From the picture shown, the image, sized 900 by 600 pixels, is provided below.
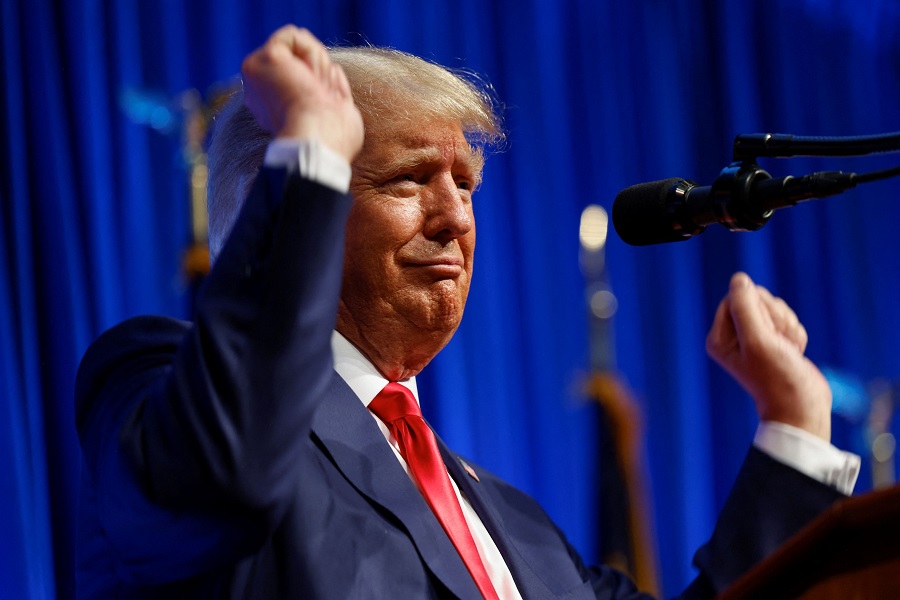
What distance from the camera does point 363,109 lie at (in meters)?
1.45

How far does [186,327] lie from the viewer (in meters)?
1.18

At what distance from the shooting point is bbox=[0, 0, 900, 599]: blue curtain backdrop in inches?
95.6

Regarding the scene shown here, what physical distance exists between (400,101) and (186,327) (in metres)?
0.48

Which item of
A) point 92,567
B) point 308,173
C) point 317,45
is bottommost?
point 92,567

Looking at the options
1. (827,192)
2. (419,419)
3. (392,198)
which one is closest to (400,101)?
(392,198)

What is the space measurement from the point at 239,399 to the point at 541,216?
9.56 ft

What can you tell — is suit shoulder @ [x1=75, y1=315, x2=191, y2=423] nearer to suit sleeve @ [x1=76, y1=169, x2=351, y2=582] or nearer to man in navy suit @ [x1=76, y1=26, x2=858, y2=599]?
man in navy suit @ [x1=76, y1=26, x2=858, y2=599]

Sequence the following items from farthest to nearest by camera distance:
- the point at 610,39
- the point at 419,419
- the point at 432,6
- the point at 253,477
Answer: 1. the point at 610,39
2. the point at 432,6
3. the point at 419,419
4. the point at 253,477

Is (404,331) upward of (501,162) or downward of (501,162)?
downward

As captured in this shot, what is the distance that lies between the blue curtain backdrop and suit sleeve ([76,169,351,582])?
1.47 metres

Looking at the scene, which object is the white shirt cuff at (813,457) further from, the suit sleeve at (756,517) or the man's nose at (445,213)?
the man's nose at (445,213)

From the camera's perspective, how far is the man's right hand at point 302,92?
94 centimetres

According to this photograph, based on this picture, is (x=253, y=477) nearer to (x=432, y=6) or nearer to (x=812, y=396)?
(x=812, y=396)

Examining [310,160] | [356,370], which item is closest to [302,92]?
[310,160]
